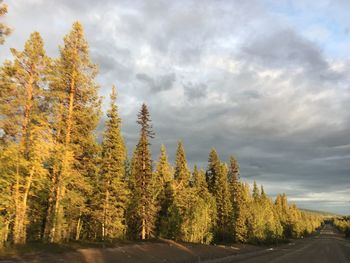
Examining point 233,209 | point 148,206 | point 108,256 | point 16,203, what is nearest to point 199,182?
point 233,209

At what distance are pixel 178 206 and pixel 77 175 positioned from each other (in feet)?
113

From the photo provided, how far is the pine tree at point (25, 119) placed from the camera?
24812 mm

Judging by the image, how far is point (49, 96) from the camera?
28.0 meters

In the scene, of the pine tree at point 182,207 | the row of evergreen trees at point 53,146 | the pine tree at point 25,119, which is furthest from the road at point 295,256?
the pine tree at point 25,119

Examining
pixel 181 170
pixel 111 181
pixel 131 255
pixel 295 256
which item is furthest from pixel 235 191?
pixel 131 255

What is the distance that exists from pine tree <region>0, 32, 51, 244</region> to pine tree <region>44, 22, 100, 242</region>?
4.15 feet

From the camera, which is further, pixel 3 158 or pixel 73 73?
pixel 73 73

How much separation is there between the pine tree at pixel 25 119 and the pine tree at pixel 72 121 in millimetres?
1266

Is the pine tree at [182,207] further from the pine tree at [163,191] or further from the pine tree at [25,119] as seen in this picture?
the pine tree at [25,119]

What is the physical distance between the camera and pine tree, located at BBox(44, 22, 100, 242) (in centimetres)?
2761

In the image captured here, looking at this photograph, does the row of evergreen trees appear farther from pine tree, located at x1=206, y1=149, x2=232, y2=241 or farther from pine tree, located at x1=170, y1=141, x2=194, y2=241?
pine tree, located at x1=206, y1=149, x2=232, y2=241

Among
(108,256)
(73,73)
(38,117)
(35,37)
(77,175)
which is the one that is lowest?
(108,256)

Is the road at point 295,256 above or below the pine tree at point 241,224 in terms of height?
below

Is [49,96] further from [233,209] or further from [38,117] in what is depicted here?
[233,209]
